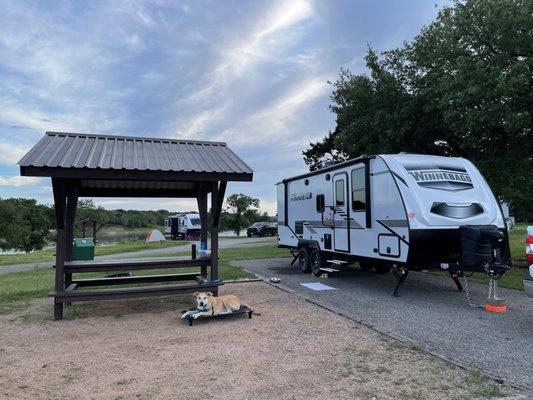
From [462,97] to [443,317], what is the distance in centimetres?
646

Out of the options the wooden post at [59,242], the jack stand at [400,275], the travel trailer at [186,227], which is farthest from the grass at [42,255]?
the jack stand at [400,275]

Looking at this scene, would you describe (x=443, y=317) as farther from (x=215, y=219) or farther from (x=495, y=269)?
(x=215, y=219)

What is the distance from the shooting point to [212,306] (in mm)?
6633

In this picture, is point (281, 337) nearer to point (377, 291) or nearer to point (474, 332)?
point (474, 332)

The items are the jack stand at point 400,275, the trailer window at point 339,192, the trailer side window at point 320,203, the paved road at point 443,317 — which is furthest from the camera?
the trailer side window at point 320,203

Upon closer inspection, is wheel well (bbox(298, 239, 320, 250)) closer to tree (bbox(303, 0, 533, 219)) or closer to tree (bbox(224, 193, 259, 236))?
tree (bbox(303, 0, 533, 219))

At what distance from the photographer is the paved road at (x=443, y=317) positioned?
16.0 ft

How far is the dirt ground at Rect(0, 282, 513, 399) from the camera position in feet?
13.0

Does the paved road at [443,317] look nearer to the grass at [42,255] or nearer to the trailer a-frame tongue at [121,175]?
the trailer a-frame tongue at [121,175]

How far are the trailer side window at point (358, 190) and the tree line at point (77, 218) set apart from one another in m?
39.8

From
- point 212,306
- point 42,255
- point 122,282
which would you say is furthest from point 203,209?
point 42,255

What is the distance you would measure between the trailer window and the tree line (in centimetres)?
3904

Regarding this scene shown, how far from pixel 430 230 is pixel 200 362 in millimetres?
4815

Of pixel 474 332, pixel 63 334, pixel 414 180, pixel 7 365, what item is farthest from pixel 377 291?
pixel 7 365
